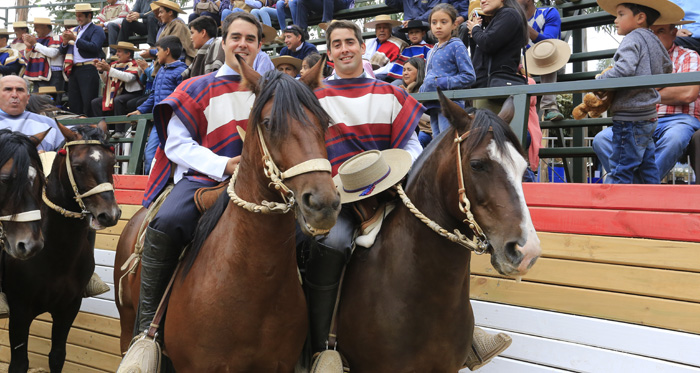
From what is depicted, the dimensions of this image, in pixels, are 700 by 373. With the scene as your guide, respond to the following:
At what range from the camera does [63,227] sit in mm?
5637

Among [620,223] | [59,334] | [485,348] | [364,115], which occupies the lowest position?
[59,334]

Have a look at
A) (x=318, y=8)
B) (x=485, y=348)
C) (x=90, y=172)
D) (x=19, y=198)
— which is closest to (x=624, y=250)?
(x=485, y=348)

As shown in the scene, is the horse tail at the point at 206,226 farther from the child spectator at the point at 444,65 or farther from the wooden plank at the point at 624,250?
the child spectator at the point at 444,65

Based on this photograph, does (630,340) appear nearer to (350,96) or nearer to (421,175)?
(421,175)

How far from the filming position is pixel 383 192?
3861 mm

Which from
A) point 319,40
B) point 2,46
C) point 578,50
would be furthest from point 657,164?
point 2,46

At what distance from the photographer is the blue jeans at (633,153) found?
Answer: 455 cm

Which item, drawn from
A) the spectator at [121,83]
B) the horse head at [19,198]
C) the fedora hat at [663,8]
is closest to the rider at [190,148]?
the horse head at [19,198]

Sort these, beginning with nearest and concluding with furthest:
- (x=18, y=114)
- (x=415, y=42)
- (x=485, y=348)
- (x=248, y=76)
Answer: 1. (x=248, y=76)
2. (x=485, y=348)
3. (x=18, y=114)
4. (x=415, y=42)

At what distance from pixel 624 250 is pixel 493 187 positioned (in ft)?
4.86

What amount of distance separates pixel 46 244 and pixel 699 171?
5.49m

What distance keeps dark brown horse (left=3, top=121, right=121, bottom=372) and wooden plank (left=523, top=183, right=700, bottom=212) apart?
3.58 m

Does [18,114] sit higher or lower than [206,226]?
higher

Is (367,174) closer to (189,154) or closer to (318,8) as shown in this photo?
(189,154)
